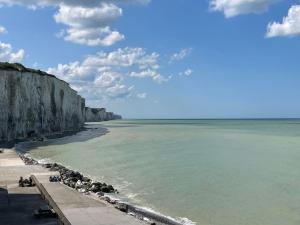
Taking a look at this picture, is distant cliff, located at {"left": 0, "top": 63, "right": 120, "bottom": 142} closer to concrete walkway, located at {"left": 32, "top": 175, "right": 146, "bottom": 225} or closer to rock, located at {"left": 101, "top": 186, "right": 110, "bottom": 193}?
rock, located at {"left": 101, "top": 186, "right": 110, "bottom": 193}

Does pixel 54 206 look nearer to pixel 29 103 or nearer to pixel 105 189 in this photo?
pixel 105 189

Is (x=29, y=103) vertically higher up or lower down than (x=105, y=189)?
higher up

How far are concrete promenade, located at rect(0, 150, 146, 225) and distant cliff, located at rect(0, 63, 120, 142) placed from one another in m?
34.7

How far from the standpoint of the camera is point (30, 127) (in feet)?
188

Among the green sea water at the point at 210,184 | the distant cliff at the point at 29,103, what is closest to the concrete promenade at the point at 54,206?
the green sea water at the point at 210,184

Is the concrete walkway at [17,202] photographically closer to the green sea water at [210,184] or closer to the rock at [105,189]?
the rock at [105,189]

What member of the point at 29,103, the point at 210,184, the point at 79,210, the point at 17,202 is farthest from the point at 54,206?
the point at 29,103

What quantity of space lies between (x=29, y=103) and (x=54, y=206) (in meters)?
46.6

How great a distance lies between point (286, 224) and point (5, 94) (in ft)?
139

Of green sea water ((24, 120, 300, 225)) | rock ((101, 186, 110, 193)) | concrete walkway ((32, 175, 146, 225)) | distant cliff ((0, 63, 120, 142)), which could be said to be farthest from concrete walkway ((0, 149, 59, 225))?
distant cliff ((0, 63, 120, 142))

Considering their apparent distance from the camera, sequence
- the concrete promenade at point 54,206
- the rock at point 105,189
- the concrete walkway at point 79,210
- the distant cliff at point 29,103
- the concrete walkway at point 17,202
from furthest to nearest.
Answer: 1. the distant cliff at point 29,103
2. the rock at point 105,189
3. the concrete walkway at point 17,202
4. the concrete promenade at point 54,206
5. the concrete walkway at point 79,210

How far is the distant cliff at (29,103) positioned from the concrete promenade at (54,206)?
34.7 metres

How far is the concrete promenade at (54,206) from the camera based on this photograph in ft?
35.6

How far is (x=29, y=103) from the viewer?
187 feet
